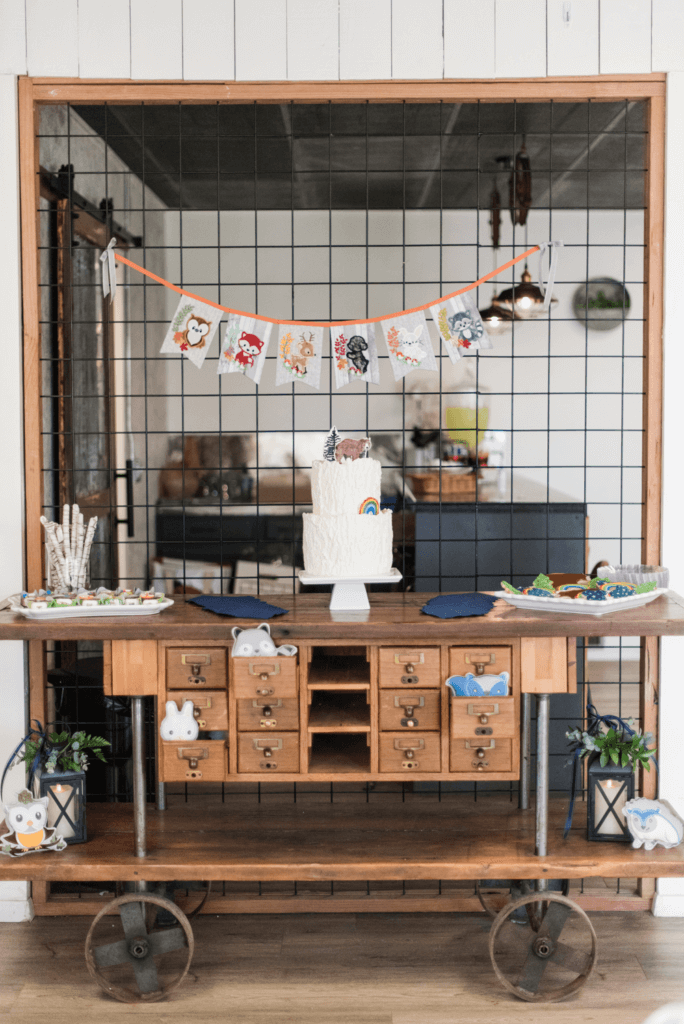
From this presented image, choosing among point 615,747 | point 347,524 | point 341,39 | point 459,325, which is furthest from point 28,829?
point 341,39

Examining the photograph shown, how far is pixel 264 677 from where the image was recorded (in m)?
2.34

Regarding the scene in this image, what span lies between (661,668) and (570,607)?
0.61 metres

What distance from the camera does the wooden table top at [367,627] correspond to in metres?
2.28

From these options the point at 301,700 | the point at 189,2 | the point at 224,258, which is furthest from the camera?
the point at 224,258

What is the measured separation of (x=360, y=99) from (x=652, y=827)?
7.54 feet

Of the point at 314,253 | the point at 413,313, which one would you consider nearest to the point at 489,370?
the point at 314,253

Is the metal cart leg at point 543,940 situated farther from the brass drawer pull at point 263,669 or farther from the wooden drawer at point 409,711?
the brass drawer pull at point 263,669

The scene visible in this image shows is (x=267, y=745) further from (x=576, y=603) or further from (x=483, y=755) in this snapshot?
(x=576, y=603)

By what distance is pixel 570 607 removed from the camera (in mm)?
2414

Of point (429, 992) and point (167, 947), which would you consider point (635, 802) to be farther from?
point (167, 947)

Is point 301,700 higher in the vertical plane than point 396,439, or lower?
lower

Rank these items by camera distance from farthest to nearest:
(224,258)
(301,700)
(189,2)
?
1. (224,258)
2. (189,2)
3. (301,700)

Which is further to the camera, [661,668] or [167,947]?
[661,668]

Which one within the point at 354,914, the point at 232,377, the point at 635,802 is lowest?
the point at 354,914
